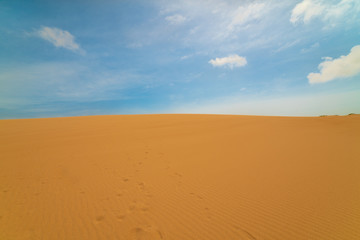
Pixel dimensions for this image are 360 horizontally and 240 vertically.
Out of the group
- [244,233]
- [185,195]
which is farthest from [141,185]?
[244,233]

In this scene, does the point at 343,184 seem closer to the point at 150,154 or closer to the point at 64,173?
the point at 150,154

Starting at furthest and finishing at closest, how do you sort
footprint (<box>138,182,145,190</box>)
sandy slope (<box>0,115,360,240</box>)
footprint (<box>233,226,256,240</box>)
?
footprint (<box>138,182,145,190</box>) → sandy slope (<box>0,115,360,240</box>) → footprint (<box>233,226,256,240</box>)

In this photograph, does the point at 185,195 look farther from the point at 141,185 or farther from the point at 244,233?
the point at 244,233

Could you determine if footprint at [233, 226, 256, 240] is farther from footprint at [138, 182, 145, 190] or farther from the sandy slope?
footprint at [138, 182, 145, 190]

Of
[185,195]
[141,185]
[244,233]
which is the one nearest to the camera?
[244,233]

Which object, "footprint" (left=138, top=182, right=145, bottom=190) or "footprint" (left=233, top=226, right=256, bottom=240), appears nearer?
"footprint" (left=233, top=226, right=256, bottom=240)

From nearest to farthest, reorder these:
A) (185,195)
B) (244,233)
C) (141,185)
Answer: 1. (244,233)
2. (185,195)
3. (141,185)

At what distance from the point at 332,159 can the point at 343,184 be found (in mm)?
2029

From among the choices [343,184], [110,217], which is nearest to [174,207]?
[110,217]

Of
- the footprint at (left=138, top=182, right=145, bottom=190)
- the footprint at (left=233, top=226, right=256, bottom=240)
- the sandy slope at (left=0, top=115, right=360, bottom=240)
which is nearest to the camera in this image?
the footprint at (left=233, top=226, right=256, bottom=240)

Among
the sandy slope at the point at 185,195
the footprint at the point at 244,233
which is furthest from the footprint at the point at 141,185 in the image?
the footprint at the point at 244,233

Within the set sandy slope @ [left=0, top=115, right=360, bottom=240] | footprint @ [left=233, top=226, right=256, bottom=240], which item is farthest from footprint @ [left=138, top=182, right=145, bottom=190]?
footprint @ [left=233, top=226, right=256, bottom=240]

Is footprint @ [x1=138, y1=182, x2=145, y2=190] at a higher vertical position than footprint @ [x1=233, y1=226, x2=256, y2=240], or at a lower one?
higher

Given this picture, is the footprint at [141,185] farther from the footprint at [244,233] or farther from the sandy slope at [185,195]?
the footprint at [244,233]
